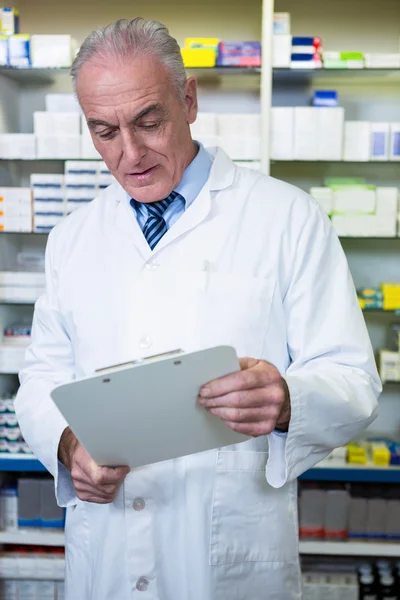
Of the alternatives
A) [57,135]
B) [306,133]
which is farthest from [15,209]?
[306,133]

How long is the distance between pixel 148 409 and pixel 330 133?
2212mm

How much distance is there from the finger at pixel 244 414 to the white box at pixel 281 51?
7.39 ft

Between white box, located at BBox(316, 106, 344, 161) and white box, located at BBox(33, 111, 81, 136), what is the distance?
106 cm

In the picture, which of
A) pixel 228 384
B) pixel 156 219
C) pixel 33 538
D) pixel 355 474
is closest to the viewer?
pixel 228 384

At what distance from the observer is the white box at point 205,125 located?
2.99 meters

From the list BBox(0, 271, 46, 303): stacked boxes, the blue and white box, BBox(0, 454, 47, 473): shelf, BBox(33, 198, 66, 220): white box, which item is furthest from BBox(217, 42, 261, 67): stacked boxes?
BBox(0, 454, 47, 473): shelf

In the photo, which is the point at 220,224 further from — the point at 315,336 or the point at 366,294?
the point at 366,294

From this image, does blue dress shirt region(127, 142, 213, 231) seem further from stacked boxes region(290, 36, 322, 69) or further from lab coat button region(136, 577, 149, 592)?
stacked boxes region(290, 36, 322, 69)

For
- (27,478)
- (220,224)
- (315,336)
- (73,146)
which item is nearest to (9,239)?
(73,146)

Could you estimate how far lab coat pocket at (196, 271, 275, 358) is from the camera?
146cm

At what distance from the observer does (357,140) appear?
307 centimetres

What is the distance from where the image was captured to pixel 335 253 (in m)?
1.46

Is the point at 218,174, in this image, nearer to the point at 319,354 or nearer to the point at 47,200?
the point at 319,354

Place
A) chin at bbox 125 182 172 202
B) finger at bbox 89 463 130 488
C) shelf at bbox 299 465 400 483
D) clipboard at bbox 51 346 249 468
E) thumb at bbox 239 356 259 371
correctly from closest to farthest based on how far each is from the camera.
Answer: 1. clipboard at bbox 51 346 249 468
2. thumb at bbox 239 356 259 371
3. finger at bbox 89 463 130 488
4. chin at bbox 125 182 172 202
5. shelf at bbox 299 465 400 483
